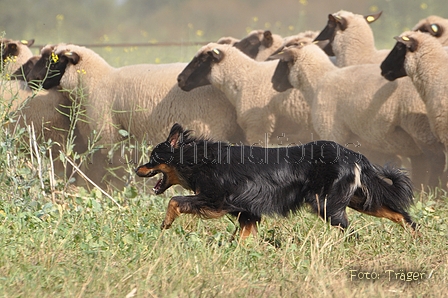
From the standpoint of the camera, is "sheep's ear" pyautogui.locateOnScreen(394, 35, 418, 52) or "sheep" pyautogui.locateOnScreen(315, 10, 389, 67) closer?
"sheep's ear" pyautogui.locateOnScreen(394, 35, 418, 52)

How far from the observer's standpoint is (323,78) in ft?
26.1

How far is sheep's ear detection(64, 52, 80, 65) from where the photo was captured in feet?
29.6

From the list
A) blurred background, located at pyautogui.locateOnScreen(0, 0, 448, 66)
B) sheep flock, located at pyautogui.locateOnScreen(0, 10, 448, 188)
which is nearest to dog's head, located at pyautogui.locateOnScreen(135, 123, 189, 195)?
Result: sheep flock, located at pyautogui.locateOnScreen(0, 10, 448, 188)

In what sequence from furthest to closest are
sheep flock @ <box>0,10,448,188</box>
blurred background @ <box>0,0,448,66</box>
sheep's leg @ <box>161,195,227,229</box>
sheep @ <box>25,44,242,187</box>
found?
blurred background @ <box>0,0,448,66</box> → sheep @ <box>25,44,242,187</box> → sheep flock @ <box>0,10,448,188</box> → sheep's leg @ <box>161,195,227,229</box>

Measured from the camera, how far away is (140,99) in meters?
8.67

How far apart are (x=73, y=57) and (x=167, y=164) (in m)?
5.07

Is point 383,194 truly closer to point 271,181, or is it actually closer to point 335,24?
point 271,181

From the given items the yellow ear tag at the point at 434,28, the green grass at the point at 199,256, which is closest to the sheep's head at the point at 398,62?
the yellow ear tag at the point at 434,28

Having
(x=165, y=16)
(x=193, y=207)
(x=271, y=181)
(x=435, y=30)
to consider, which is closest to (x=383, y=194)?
(x=271, y=181)

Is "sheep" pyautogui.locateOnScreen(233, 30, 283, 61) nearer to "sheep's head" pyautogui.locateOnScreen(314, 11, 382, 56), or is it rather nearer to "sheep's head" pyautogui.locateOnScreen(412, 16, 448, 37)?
"sheep's head" pyautogui.locateOnScreen(314, 11, 382, 56)

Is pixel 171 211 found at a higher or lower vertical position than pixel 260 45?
higher

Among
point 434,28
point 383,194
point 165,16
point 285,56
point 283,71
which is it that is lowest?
point 165,16

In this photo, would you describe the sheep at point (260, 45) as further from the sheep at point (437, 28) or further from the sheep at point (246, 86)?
the sheep at point (437, 28)

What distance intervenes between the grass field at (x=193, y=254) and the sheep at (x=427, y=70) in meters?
1.53
